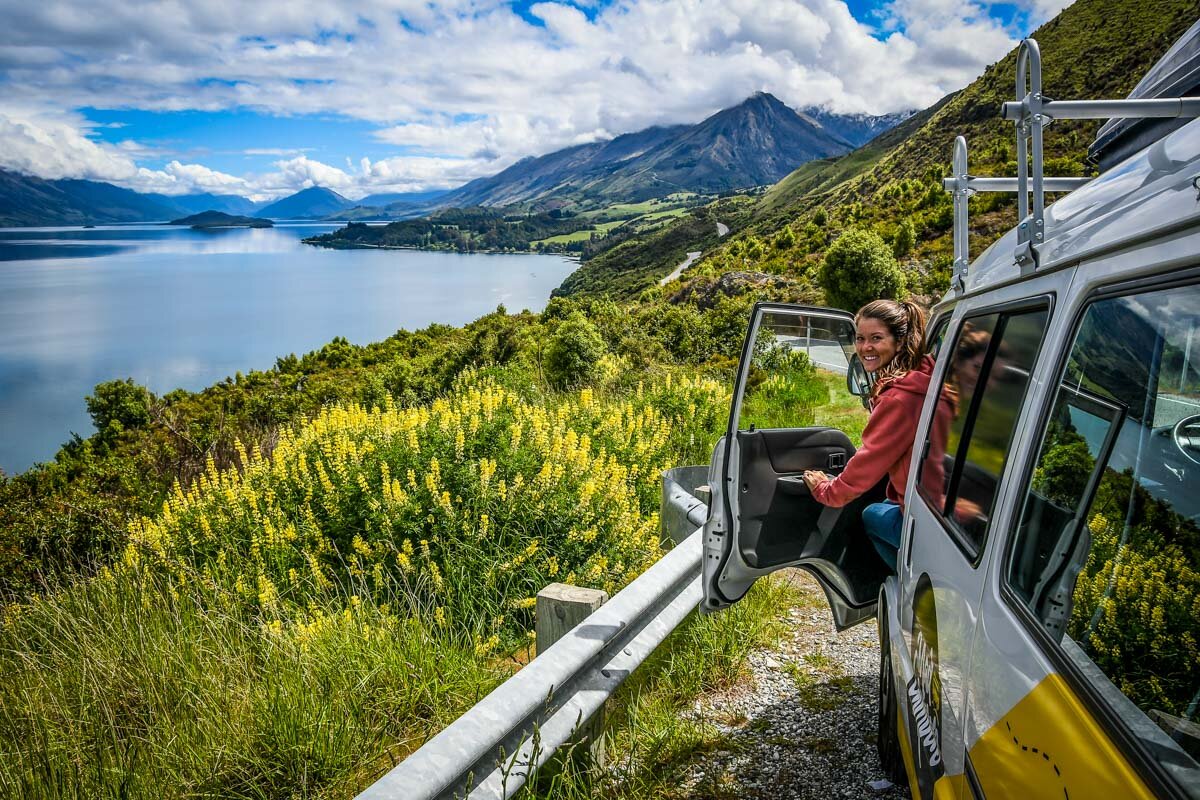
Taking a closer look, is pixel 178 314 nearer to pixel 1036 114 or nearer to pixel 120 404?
pixel 120 404

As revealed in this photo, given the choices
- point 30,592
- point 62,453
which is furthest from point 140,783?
point 62,453

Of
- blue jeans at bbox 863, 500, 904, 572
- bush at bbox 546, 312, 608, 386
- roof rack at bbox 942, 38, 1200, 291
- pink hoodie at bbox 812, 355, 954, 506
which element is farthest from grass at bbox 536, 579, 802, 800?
bush at bbox 546, 312, 608, 386

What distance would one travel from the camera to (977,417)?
2080 millimetres

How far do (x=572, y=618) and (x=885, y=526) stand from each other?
4.35ft

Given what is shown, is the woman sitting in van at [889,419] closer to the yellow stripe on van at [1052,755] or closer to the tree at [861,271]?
the yellow stripe on van at [1052,755]

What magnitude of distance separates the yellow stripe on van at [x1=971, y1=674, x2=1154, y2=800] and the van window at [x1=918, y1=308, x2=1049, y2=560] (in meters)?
0.46

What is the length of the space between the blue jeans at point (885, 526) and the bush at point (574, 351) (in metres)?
15.0

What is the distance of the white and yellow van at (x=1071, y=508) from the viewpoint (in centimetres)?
110

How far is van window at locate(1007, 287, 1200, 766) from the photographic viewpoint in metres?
1.10

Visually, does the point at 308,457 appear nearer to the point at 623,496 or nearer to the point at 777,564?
the point at 623,496

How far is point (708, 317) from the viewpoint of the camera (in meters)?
26.0

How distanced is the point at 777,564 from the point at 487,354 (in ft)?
81.3

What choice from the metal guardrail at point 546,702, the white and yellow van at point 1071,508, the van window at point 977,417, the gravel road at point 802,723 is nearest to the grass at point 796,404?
the gravel road at point 802,723

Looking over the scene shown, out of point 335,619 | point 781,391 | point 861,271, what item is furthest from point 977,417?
point 861,271
